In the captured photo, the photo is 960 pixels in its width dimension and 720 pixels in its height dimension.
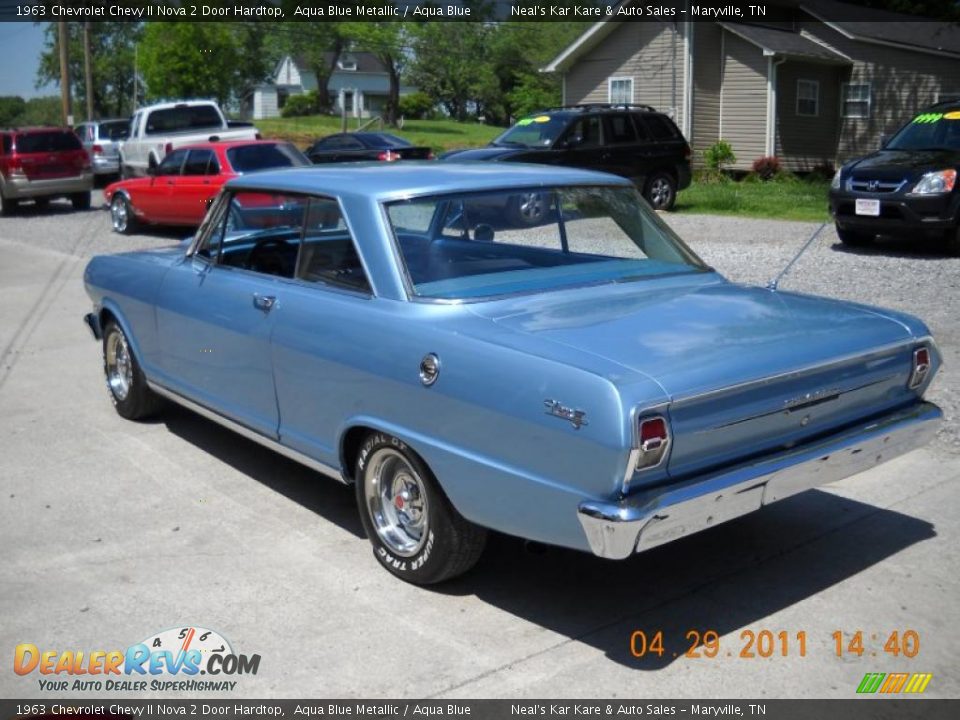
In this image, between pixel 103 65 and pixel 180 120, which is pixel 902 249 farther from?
pixel 103 65

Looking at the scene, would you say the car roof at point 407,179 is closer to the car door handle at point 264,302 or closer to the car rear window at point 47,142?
the car door handle at point 264,302

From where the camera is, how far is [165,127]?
21.7 meters

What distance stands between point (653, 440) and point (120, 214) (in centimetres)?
1649

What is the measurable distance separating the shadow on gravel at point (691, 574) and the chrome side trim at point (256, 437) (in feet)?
1.34

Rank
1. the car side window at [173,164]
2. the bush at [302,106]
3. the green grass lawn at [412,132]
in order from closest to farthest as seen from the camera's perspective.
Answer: the car side window at [173,164]
the green grass lawn at [412,132]
the bush at [302,106]

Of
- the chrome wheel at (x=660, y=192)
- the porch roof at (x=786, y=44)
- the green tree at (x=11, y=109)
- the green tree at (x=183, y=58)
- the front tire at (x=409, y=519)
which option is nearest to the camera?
the front tire at (x=409, y=519)

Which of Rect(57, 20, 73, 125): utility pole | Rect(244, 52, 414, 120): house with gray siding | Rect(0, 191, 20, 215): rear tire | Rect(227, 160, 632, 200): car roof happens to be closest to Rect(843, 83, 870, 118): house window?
Rect(0, 191, 20, 215): rear tire

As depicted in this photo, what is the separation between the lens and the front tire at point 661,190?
18.5m

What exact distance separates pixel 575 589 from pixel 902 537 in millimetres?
1553

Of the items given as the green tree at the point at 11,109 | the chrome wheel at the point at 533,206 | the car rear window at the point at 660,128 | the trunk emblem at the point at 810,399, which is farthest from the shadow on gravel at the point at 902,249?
the green tree at the point at 11,109

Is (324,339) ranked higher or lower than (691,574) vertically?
higher

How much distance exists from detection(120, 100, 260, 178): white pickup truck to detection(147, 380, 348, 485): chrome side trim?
15699 mm

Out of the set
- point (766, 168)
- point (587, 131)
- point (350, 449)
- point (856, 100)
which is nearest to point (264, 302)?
point (350, 449)

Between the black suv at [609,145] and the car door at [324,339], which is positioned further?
the black suv at [609,145]
